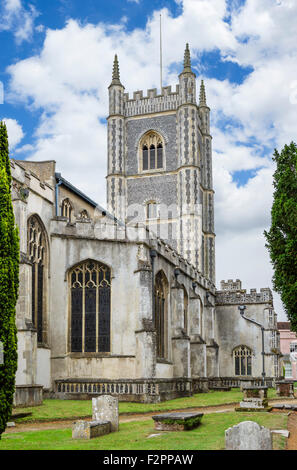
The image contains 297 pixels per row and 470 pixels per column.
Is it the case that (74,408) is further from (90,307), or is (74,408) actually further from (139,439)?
(139,439)

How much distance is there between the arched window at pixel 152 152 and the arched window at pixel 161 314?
2888 centimetres

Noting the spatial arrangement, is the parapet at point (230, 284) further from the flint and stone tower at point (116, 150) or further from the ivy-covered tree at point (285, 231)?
the ivy-covered tree at point (285, 231)

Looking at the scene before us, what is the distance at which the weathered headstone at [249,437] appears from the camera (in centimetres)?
942

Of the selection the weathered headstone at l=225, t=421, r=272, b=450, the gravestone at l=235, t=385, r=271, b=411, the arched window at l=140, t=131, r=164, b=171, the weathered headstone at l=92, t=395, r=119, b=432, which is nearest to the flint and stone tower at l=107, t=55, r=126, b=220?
the arched window at l=140, t=131, r=164, b=171


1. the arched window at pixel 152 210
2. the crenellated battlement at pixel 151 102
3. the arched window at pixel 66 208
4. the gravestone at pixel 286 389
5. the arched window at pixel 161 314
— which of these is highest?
the crenellated battlement at pixel 151 102

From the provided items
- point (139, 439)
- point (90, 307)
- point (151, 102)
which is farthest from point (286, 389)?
point (151, 102)

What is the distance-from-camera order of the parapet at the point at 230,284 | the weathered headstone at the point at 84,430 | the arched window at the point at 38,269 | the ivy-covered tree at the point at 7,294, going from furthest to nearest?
the parapet at the point at 230,284
the arched window at the point at 38,269
the weathered headstone at the point at 84,430
the ivy-covered tree at the point at 7,294

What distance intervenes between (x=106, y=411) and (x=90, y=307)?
1137 centimetres

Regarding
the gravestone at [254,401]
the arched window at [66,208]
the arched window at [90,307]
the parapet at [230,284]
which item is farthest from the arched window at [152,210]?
the gravestone at [254,401]

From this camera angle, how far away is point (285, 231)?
20328 mm

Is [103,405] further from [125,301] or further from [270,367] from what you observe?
[270,367]

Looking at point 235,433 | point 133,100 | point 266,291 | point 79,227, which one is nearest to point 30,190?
point 79,227

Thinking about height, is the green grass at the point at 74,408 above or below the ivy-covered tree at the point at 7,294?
below

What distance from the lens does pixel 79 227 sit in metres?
Answer: 26.2
